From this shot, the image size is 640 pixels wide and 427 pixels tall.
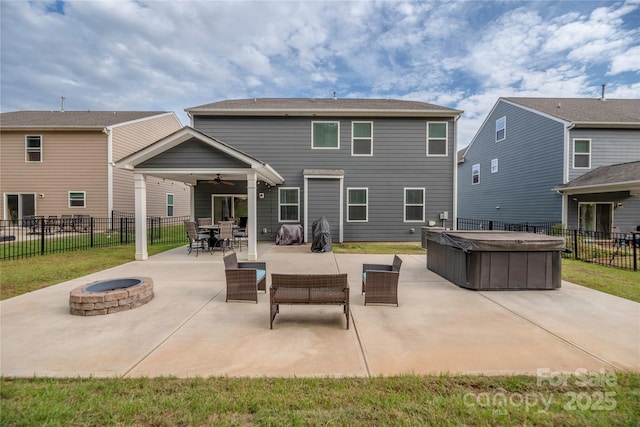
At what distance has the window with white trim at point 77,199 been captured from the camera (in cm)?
1553

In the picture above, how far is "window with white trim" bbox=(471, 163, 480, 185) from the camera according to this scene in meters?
20.4

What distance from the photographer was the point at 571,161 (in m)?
13.6

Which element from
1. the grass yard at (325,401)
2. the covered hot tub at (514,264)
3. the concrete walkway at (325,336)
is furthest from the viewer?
the covered hot tub at (514,264)

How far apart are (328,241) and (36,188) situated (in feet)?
57.3

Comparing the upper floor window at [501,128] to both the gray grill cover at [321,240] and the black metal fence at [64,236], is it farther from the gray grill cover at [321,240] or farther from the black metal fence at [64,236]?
the black metal fence at [64,236]

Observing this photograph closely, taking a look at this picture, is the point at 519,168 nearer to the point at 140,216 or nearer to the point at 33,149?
the point at 140,216

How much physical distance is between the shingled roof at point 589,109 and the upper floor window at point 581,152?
3.02ft

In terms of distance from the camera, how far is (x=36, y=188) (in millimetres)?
15547

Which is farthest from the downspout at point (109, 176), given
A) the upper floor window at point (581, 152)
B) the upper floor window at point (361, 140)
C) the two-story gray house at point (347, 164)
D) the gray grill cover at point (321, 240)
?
the upper floor window at point (581, 152)

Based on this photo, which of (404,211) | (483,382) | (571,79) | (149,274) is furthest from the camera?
(571,79)

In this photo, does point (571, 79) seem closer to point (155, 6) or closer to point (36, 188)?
point (155, 6)

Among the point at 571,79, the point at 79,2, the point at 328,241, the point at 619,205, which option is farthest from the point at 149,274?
the point at 571,79

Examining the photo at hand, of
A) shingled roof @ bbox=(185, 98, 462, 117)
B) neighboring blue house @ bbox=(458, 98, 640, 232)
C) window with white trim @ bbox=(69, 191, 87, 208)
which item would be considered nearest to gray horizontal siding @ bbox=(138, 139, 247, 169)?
shingled roof @ bbox=(185, 98, 462, 117)

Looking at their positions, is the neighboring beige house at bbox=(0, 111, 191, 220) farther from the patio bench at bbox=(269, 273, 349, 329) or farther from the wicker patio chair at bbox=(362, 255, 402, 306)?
the wicker patio chair at bbox=(362, 255, 402, 306)
